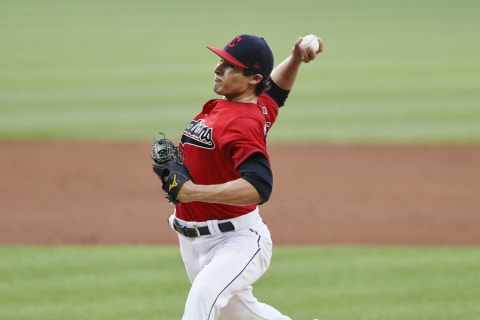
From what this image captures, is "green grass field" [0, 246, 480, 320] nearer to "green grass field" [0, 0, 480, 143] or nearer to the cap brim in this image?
the cap brim

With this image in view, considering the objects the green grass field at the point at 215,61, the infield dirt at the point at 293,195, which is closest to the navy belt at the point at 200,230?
the infield dirt at the point at 293,195

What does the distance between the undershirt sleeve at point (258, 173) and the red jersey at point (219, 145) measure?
5cm

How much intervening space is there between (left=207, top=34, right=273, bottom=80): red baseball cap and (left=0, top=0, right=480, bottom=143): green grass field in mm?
8987

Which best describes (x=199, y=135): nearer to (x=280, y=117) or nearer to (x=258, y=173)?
→ (x=258, y=173)

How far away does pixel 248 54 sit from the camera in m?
5.20

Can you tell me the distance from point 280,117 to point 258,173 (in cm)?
1124

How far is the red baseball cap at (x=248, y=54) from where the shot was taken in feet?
17.0

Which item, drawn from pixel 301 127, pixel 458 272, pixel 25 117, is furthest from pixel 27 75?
pixel 458 272

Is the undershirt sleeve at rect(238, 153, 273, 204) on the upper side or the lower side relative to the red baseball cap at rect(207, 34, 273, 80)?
lower

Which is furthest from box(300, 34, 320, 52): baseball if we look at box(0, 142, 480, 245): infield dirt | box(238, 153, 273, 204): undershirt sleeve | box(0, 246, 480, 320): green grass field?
box(0, 142, 480, 245): infield dirt

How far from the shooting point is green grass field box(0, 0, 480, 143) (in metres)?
15.1

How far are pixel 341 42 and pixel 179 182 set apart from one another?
18.2m

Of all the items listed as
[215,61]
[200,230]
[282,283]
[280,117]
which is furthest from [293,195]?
[215,61]

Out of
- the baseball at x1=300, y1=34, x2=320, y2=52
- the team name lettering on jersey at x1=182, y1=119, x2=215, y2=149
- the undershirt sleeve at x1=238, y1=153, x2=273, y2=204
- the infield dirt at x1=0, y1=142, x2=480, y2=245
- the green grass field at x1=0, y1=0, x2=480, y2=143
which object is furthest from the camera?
the green grass field at x1=0, y1=0, x2=480, y2=143
